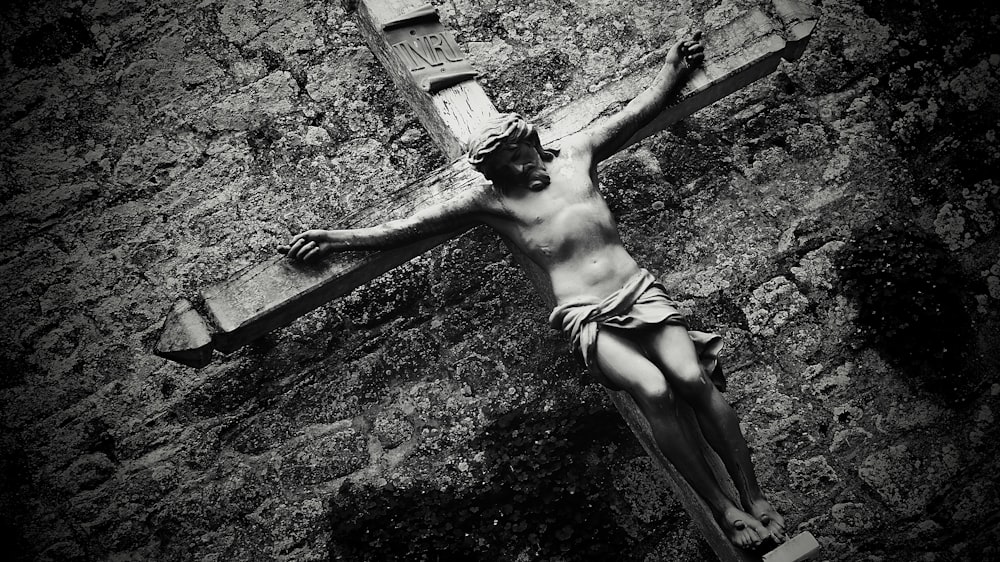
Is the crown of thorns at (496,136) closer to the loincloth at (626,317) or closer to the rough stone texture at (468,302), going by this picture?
the loincloth at (626,317)

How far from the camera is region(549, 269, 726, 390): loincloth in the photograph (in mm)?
2189

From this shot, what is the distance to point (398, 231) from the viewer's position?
A: 2.44m

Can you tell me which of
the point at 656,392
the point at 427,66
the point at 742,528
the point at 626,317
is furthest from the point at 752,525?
the point at 427,66

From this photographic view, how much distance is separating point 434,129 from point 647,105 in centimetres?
81

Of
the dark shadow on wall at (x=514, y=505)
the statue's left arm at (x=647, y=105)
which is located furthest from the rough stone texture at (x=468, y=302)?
the statue's left arm at (x=647, y=105)

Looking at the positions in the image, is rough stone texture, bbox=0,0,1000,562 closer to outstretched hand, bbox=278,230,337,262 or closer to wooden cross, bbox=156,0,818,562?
wooden cross, bbox=156,0,818,562

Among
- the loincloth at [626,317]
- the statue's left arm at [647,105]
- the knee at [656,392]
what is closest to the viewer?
the knee at [656,392]

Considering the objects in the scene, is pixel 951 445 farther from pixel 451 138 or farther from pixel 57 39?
pixel 57 39

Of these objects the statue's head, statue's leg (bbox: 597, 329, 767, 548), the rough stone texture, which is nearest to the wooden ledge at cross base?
the statue's head

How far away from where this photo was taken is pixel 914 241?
9.71 feet

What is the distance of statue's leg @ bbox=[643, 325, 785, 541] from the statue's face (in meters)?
0.62

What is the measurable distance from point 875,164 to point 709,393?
5.02ft

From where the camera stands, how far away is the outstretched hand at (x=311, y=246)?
7.86ft

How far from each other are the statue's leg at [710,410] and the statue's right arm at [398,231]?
0.73 metres
